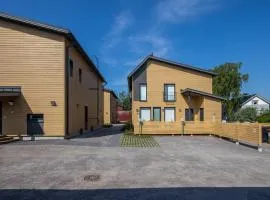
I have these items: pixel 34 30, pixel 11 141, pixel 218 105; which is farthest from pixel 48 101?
pixel 218 105

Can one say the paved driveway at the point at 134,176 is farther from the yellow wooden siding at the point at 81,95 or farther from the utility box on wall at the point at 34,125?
the yellow wooden siding at the point at 81,95

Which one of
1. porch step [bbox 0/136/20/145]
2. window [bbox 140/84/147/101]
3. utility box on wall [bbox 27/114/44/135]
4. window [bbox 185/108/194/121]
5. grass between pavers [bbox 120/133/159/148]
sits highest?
window [bbox 140/84/147/101]

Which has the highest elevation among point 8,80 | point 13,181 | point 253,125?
point 8,80

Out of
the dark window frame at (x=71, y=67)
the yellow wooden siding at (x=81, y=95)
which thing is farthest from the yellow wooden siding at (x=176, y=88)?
the dark window frame at (x=71, y=67)

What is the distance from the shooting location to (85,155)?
1259cm

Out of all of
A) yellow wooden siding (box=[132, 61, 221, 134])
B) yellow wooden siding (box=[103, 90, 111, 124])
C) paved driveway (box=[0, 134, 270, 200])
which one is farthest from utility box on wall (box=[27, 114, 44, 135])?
yellow wooden siding (box=[103, 90, 111, 124])

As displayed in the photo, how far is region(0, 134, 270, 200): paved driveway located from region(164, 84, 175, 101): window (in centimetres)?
1661

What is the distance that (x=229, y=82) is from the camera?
182 feet

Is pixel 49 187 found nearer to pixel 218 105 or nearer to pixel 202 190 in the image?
pixel 202 190

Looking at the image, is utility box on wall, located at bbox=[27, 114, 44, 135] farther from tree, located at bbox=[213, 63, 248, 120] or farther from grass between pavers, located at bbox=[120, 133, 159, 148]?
tree, located at bbox=[213, 63, 248, 120]

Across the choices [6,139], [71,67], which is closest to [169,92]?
[71,67]

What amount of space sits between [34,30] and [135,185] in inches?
585

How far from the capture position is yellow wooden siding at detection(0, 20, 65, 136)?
1922 cm

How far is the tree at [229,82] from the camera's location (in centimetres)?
5528
